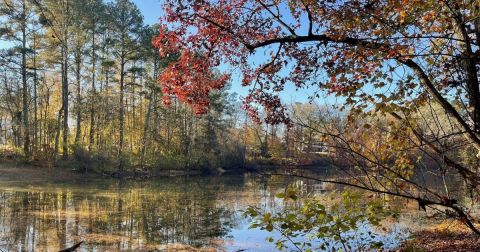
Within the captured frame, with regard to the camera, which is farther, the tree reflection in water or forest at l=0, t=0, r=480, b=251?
the tree reflection in water

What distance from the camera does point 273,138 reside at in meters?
3.34

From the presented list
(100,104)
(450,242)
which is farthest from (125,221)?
(100,104)

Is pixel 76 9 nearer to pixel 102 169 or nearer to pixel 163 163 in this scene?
pixel 102 169

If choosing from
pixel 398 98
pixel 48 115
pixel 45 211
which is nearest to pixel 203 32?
pixel 398 98

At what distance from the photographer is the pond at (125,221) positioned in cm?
919

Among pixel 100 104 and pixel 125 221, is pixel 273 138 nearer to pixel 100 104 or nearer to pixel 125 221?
pixel 125 221

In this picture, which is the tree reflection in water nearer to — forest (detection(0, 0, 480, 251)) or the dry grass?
forest (detection(0, 0, 480, 251))

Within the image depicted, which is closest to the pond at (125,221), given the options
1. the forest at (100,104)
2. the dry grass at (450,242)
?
the dry grass at (450,242)

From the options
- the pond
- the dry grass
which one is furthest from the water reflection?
the dry grass

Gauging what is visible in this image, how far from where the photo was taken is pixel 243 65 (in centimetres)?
481

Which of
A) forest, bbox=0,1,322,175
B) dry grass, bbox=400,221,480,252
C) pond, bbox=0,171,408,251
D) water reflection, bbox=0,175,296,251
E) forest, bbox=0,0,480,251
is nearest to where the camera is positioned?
forest, bbox=0,0,480,251

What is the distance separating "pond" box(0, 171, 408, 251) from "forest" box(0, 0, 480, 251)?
0.08 m

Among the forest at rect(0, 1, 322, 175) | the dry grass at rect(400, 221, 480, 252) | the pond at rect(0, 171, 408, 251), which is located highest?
the forest at rect(0, 1, 322, 175)

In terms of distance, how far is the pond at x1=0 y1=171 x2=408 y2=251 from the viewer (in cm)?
919
